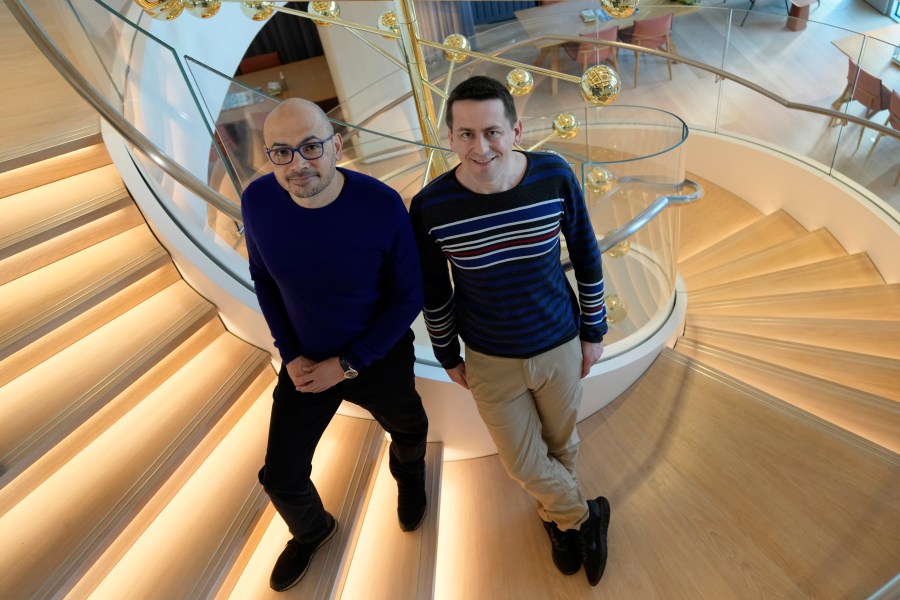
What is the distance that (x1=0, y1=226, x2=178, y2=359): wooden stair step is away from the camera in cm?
196

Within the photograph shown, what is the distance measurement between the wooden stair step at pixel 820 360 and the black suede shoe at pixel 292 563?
91.9 inches

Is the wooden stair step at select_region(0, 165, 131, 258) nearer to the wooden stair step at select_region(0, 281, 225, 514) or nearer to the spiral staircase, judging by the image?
the spiral staircase

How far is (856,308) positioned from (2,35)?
5.48m

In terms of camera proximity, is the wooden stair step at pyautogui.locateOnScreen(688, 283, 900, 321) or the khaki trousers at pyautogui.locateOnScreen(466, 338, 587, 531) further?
the wooden stair step at pyautogui.locateOnScreen(688, 283, 900, 321)

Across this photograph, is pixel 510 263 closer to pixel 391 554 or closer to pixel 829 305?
pixel 391 554

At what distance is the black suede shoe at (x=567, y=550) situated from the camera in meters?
1.87

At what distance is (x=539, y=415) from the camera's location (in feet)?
5.67

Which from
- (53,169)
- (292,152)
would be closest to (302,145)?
(292,152)

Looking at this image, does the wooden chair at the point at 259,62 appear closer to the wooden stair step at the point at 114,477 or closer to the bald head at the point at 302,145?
the wooden stair step at the point at 114,477

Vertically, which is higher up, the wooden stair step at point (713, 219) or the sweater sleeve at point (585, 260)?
the sweater sleeve at point (585, 260)

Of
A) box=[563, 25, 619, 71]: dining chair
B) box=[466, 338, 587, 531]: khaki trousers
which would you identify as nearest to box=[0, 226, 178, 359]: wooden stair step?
box=[466, 338, 587, 531]: khaki trousers

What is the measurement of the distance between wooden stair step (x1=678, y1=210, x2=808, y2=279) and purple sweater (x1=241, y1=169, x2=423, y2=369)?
3.62 m

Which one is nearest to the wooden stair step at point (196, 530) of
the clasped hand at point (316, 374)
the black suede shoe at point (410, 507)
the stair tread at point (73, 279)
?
the black suede shoe at point (410, 507)

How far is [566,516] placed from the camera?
1804 millimetres
